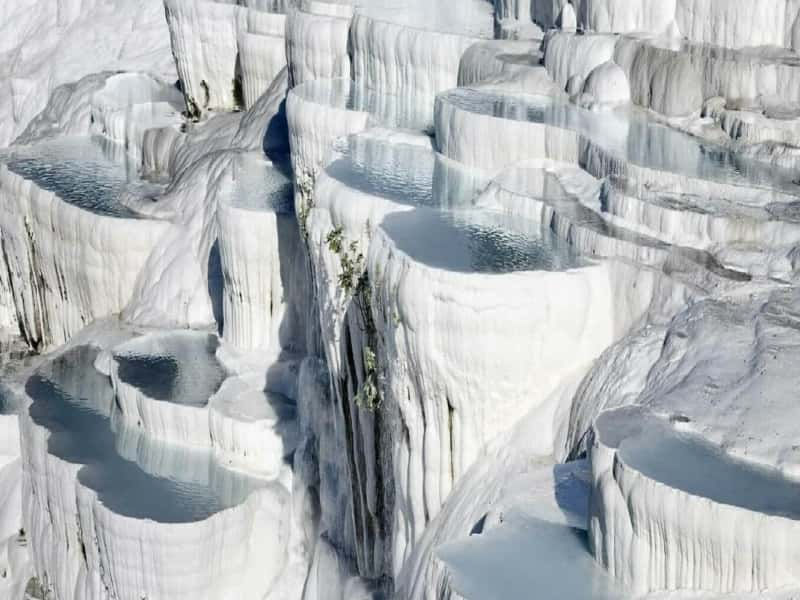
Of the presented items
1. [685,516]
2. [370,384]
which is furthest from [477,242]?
[685,516]

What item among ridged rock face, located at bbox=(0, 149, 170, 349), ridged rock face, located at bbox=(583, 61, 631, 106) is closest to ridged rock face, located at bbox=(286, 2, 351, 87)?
ridged rock face, located at bbox=(0, 149, 170, 349)

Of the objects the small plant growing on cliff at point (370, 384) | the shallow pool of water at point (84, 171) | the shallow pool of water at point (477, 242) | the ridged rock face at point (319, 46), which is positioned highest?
the ridged rock face at point (319, 46)

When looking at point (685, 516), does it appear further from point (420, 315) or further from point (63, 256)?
point (63, 256)

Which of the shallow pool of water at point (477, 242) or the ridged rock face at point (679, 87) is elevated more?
the ridged rock face at point (679, 87)

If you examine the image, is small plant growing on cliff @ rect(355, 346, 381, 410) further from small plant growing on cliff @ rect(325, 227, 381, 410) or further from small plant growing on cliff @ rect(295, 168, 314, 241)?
small plant growing on cliff @ rect(295, 168, 314, 241)

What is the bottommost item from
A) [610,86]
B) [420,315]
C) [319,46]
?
[420,315]

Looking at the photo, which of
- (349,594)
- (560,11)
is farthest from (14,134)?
(349,594)

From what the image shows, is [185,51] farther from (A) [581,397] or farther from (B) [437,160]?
(A) [581,397]

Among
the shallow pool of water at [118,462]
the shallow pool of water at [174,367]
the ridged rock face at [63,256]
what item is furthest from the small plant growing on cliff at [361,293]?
the ridged rock face at [63,256]

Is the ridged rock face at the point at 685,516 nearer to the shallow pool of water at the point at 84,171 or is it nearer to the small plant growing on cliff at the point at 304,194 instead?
the small plant growing on cliff at the point at 304,194
